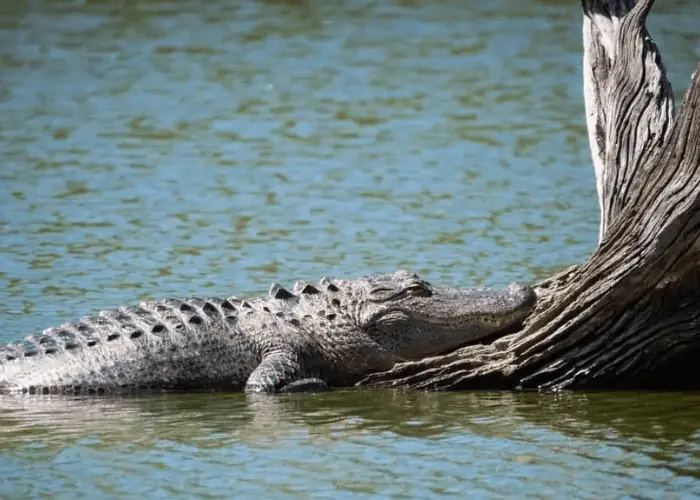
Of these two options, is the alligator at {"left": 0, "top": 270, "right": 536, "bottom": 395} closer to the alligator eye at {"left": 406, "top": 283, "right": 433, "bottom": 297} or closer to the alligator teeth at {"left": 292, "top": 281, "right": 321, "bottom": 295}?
the alligator eye at {"left": 406, "top": 283, "right": 433, "bottom": 297}

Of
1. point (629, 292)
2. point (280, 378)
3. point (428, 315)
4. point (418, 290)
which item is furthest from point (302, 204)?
point (629, 292)

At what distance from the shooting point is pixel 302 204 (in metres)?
13.1

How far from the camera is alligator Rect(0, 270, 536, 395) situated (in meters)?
7.99

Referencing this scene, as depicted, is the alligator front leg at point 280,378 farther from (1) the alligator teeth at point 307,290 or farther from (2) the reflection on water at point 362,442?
(1) the alligator teeth at point 307,290

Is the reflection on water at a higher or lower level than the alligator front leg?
lower

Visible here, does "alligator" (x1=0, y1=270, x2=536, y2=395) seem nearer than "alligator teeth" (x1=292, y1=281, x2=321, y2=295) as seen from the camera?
Yes

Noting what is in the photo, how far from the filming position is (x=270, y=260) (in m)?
11.3

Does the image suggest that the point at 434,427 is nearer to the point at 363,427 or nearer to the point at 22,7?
the point at 363,427

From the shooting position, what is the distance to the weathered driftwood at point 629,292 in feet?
23.8

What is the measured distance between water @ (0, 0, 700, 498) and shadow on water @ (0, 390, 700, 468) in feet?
0.08

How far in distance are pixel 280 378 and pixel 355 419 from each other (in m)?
0.88

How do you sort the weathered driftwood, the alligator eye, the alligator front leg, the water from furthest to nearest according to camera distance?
the alligator eye
the alligator front leg
the weathered driftwood
the water

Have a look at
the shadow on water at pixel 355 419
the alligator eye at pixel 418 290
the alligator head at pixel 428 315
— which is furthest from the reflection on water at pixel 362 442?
the alligator eye at pixel 418 290

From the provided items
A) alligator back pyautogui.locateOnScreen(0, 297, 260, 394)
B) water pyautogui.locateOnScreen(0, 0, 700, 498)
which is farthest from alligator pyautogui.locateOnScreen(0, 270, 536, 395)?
water pyautogui.locateOnScreen(0, 0, 700, 498)
